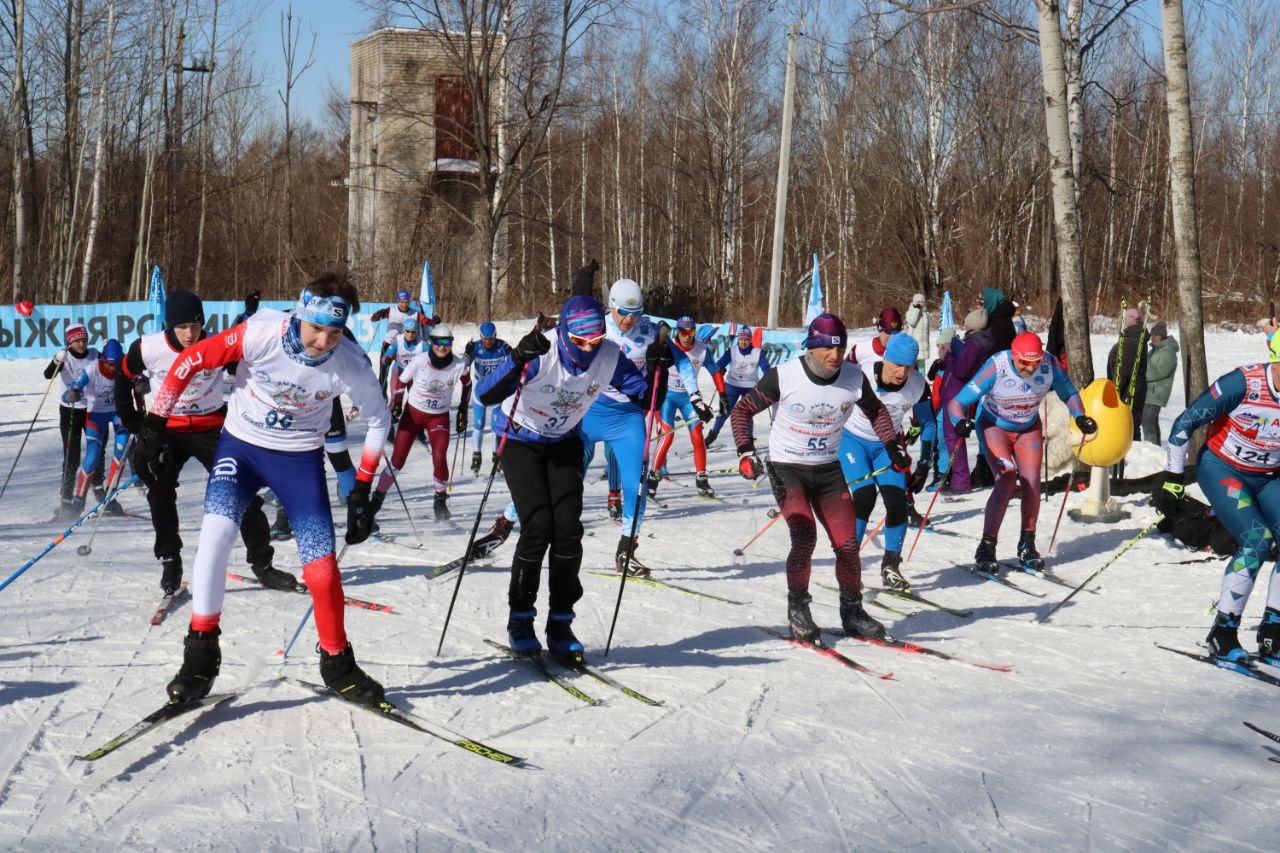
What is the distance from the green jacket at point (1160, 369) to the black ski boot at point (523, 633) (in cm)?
1174

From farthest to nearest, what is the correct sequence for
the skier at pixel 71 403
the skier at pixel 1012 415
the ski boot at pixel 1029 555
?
the skier at pixel 71 403 < the ski boot at pixel 1029 555 < the skier at pixel 1012 415

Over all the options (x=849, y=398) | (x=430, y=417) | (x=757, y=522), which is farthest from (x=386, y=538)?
(x=849, y=398)

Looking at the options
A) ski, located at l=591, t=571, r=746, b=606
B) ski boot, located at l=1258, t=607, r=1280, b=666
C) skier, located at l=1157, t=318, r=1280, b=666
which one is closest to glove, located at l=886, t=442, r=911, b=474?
skier, located at l=1157, t=318, r=1280, b=666

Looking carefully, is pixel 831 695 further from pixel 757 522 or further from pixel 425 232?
pixel 425 232

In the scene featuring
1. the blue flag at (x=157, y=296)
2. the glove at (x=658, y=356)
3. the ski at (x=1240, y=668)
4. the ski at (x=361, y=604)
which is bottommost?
the ski at (x=1240, y=668)

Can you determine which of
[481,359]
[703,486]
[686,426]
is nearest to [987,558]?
[703,486]

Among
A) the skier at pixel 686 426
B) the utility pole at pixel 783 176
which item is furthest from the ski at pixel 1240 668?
the utility pole at pixel 783 176

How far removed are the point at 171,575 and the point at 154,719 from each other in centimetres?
252

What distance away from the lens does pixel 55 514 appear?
11109 mm

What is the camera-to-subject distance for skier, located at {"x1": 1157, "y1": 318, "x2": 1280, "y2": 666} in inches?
259

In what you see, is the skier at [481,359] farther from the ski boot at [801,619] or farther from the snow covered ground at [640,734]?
the ski boot at [801,619]

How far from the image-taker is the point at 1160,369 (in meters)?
15.3

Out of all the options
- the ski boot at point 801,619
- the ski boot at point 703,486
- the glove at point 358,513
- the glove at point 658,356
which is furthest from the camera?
the ski boot at point 703,486

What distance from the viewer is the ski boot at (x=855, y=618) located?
6855 millimetres
